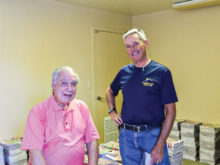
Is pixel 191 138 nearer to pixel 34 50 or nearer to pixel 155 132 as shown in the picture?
pixel 155 132

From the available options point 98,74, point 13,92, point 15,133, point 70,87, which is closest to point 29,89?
point 13,92

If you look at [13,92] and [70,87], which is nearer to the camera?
[70,87]

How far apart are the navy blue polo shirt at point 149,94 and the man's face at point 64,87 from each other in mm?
437

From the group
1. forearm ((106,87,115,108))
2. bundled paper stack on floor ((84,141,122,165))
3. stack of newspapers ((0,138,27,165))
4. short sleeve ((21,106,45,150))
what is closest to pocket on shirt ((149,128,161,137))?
forearm ((106,87,115,108))

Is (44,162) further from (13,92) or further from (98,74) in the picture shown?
(98,74)

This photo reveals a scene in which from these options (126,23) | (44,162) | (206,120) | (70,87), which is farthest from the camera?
(126,23)

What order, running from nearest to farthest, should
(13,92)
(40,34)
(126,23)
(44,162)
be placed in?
(44,162) → (13,92) → (40,34) → (126,23)

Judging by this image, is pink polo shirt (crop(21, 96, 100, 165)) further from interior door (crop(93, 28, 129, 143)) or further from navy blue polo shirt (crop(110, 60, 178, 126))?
interior door (crop(93, 28, 129, 143))

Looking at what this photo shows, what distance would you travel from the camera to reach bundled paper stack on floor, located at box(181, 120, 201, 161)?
3854 millimetres

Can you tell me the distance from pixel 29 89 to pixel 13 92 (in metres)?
0.22

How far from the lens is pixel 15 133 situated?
3314mm

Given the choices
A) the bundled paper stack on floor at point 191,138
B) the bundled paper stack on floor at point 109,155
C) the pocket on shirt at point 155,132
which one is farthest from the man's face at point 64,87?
the bundled paper stack on floor at point 191,138

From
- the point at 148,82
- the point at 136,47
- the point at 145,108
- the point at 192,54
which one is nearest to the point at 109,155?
the point at 145,108

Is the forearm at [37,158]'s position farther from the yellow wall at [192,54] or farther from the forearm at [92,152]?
the yellow wall at [192,54]
